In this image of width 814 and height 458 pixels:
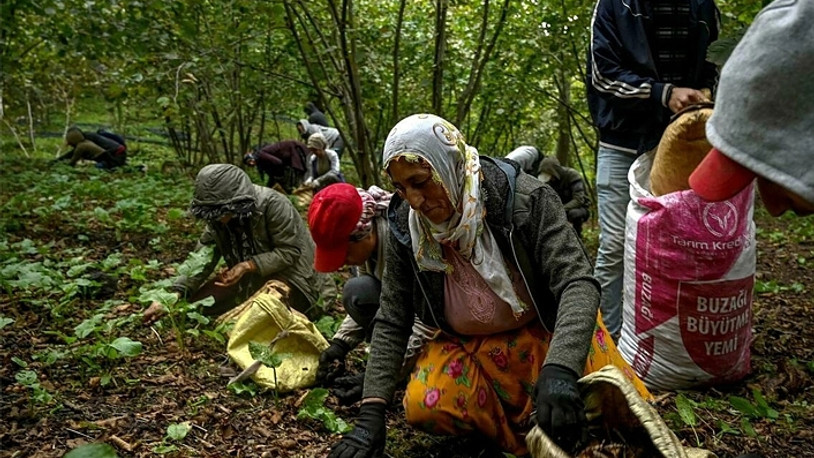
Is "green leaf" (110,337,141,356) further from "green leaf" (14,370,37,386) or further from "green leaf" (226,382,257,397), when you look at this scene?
"green leaf" (226,382,257,397)

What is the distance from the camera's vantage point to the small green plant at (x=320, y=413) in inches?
93.4

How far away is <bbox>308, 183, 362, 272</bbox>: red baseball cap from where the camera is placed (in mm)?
2658

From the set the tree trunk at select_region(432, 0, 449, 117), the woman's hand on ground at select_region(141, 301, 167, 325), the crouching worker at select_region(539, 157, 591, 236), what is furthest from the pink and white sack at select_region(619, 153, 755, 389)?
the crouching worker at select_region(539, 157, 591, 236)

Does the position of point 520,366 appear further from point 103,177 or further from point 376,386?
point 103,177

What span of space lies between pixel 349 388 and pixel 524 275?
1.02m

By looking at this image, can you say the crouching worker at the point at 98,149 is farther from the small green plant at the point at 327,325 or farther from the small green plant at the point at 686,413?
the small green plant at the point at 686,413

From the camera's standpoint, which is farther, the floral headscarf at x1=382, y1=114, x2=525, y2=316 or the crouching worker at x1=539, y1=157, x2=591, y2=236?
the crouching worker at x1=539, y1=157, x2=591, y2=236

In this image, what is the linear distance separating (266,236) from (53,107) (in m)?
15.3

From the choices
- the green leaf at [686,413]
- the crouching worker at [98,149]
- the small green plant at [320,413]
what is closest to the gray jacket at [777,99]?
the green leaf at [686,413]

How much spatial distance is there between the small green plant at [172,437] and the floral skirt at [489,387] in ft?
2.53

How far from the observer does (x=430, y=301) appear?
2.26m

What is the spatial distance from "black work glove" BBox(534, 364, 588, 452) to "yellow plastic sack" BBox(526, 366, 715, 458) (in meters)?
0.03

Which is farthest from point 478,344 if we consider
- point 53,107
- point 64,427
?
point 53,107

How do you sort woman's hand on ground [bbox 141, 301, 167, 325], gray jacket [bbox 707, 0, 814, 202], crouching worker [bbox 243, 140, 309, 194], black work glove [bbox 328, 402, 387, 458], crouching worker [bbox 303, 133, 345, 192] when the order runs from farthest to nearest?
crouching worker [bbox 243, 140, 309, 194]
crouching worker [bbox 303, 133, 345, 192]
woman's hand on ground [bbox 141, 301, 167, 325]
black work glove [bbox 328, 402, 387, 458]
gray jacket [bbox 707, 0, 814, 202]
